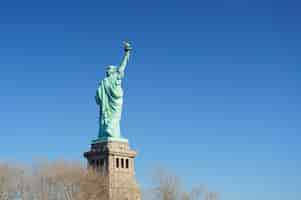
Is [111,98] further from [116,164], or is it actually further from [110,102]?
[116,164]

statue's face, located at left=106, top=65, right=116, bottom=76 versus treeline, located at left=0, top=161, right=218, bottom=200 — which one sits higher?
statue's face, located at left=106, top=65, right=116, bottom=76

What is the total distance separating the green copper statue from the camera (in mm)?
90500

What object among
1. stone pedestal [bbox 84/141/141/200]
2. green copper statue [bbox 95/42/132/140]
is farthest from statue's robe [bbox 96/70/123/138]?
stone pedestal [bbox 84/141/141/200]

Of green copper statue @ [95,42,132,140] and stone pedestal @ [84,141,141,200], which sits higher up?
green copper statue @ [95,42,132,140]

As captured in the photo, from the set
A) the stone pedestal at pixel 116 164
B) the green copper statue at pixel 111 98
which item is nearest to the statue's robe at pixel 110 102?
the green copper statue at pixel 111 98

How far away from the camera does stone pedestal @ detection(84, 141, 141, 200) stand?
84562 mm

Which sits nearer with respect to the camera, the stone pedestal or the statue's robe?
the stone pedestal

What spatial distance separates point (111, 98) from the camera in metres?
92.2

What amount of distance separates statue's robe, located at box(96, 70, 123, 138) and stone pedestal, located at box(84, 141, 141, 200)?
7.13 ft

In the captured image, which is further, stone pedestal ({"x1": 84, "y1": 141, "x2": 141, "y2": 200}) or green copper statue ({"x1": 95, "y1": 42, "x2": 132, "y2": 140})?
green copper statue ({"x1": 95, "y1": 42, "x2": 132, "y2": 140})

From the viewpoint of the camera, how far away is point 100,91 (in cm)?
9250

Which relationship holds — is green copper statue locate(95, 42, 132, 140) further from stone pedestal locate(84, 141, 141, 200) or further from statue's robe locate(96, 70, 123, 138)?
stone pedestal locate(84, 141, 141, 200)

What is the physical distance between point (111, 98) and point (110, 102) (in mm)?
602

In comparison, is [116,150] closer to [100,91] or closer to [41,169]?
[100,91]
